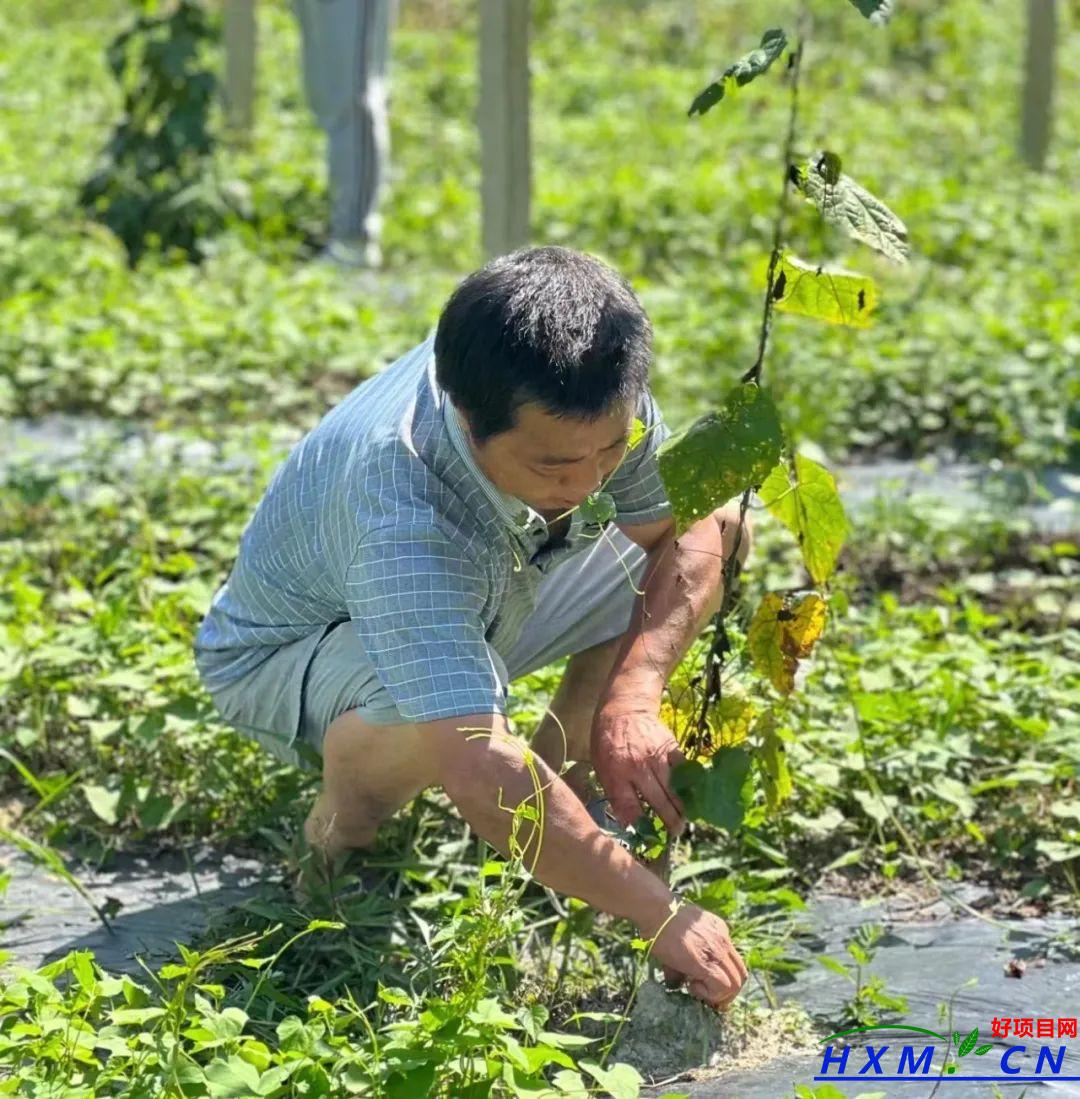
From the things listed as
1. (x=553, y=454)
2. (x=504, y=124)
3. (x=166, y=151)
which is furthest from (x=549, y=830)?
(x=166, y=151)

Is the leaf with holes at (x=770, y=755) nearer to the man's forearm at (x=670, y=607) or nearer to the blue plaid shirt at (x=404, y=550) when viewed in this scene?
the man's forearm at (x=670, y=607)

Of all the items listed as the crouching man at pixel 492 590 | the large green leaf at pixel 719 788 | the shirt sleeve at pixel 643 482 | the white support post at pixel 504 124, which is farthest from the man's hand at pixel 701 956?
the white support post at pixel 504 124

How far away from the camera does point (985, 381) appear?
16.0 ft

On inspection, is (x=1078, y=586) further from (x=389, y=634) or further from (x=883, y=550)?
(x=389, y=634)

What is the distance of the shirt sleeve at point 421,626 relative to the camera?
2.22 meters

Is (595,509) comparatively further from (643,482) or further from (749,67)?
(749,67)

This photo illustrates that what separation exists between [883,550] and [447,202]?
339 cm

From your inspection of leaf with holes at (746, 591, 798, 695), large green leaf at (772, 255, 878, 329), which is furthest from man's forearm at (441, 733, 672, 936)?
large green leaf at (772, 255, 878, 329)

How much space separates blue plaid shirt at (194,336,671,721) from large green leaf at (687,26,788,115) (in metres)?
0.45

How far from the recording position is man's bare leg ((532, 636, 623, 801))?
2.76 meters

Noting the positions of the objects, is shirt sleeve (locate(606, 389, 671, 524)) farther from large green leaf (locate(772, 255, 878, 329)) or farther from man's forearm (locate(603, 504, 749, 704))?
large green leaf (locate(772, 255, 878, 329))

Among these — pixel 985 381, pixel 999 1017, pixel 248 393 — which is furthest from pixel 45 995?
pixel 985 381

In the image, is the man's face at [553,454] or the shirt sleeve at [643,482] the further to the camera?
the shirt sleeve at [643,482]

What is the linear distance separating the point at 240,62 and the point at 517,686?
5574 millimetres
